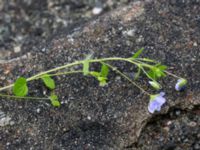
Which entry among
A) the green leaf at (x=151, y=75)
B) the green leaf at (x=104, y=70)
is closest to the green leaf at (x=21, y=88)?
the green leaf at (x=104, y=70)

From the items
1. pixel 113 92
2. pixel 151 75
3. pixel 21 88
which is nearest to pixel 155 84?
pixel 151 75

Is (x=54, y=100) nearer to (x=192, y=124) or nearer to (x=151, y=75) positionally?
(x=151, y=75)

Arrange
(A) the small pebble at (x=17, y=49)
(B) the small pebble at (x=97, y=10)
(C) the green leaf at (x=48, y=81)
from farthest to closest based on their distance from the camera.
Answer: (B) the small pebble at (x=97, y=10) → (A) the small pebble at (x=17, y=49) → (C) the green leaf at (x=48, y=81)

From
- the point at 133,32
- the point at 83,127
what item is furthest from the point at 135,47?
the point at 83,127

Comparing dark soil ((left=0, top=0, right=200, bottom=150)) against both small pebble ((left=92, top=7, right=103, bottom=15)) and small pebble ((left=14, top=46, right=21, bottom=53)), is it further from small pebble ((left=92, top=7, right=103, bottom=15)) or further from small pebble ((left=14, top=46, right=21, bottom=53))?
small pebble ((left=92, top=7, right=103, bottom=15))

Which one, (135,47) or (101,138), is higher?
(135,47)

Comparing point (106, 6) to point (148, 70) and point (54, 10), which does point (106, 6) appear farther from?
point (148, 70)

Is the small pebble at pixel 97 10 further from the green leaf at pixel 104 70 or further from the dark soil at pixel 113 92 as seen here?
the green leaf at pixel 104 70
